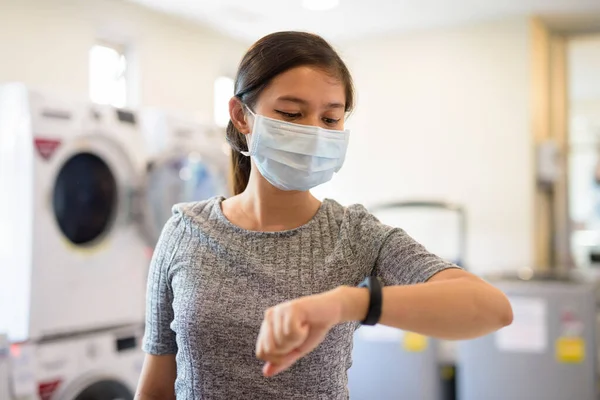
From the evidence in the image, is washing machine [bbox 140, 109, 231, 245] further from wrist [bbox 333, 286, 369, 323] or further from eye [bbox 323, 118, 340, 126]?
wrist [bbox 333, 286, 369, 323]

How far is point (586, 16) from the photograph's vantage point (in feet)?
13.2

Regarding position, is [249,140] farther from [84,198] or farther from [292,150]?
[84,198]

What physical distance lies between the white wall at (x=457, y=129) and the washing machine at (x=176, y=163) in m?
1.36

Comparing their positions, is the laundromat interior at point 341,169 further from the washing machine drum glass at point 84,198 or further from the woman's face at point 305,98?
the woman's face at point 305,98

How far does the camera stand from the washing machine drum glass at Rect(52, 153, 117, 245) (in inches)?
94.7

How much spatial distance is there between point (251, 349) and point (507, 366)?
7.50ft

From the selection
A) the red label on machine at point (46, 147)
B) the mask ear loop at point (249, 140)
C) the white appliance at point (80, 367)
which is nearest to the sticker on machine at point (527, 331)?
the white appliance at point (80, 367)

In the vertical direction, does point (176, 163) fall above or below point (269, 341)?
above

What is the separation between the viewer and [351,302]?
0.79 metres

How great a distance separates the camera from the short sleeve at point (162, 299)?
3.62ft

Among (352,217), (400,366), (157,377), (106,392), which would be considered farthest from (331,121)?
(400,366)

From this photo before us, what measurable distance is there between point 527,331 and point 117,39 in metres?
2.57

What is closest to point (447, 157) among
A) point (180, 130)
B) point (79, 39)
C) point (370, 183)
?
point (370, 183)

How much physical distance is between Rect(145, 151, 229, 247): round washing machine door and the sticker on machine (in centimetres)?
143
